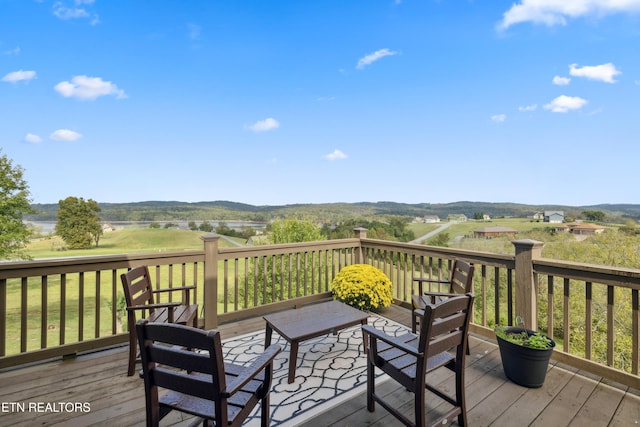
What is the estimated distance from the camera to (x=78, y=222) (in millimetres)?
7285

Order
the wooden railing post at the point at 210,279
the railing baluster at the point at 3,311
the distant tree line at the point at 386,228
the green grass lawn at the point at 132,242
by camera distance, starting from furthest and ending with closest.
Result: the distant tree line at the point at 386,228
the green grass lawn at the point at 132,242
the wooden railing post at the point at 210,279
the railing baluster at the point at 3,311

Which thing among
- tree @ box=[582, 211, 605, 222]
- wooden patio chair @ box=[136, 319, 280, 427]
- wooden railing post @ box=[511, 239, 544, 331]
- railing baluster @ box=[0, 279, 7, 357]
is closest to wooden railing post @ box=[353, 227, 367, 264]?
wooden railing post @ box=[511, 239, 544, 331]

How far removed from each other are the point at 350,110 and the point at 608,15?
7.84 metres

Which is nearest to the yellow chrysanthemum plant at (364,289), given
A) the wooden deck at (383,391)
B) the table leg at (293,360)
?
the wooden deck at (383,391)

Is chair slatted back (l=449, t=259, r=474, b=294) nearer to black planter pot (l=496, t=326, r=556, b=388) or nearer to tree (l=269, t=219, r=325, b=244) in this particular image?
black planter pot (l=496, t=326, r=556, b=388)

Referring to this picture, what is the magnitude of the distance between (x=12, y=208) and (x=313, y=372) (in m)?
13.7

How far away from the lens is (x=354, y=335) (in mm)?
3379

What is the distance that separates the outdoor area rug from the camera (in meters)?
2.04

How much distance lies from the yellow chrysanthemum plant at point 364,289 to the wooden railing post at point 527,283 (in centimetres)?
159

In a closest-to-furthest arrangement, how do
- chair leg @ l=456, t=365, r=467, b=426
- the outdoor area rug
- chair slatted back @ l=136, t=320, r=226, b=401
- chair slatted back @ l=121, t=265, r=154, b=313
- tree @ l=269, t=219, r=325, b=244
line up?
1. chair slatted back @ l=136, t=320, r=226, b=401
2. chair leg @ l=456, t=365, r=467, b=426
3. the outdoor area rug
4. chair slatted back @ l=121, t=265, r=154, b=313
5. tree @ l=269, t=219, r=325, b=244

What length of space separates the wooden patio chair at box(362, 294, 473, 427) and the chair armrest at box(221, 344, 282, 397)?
68cm

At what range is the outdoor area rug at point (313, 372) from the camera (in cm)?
204

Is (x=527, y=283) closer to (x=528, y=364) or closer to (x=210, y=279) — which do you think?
(x=528, y=364)

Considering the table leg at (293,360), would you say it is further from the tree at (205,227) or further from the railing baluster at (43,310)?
the tree at (205,227)
